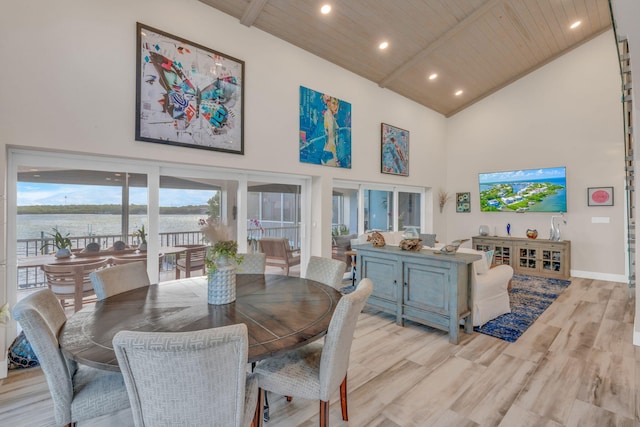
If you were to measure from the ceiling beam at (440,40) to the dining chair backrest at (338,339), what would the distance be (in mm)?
4784

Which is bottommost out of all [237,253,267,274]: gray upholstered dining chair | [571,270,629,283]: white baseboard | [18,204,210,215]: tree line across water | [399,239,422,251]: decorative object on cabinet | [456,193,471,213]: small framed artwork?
[571,270,629,283]: white baseboard

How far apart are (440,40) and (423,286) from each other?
158 inches

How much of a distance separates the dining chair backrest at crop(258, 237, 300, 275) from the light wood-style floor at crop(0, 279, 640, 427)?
1.79 m

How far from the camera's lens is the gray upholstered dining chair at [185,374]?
1.05m

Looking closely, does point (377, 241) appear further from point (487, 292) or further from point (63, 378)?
point (63, 378)

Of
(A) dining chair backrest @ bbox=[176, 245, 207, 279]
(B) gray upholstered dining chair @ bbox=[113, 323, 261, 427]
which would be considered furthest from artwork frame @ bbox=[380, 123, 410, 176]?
(B) gray upholstered dining chair @ bbox=[113, 323, 261, 427]

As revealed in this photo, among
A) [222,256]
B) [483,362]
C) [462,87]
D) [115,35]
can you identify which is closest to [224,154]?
[115,35]

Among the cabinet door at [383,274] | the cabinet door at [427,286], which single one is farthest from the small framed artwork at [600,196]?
the cabinet door at [383,274]

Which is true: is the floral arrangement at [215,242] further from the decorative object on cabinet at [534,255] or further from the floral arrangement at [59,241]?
the decorative object on cabinet at [534,255]

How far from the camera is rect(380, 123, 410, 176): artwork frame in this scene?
5.86 metres

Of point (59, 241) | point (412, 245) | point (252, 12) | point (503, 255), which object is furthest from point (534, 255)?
point (59, 241)

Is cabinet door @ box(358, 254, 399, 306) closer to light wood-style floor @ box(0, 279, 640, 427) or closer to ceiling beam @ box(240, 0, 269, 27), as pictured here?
light wood-style floor @ box(0, 279, 640, 427)

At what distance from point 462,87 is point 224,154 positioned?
18.1 ft

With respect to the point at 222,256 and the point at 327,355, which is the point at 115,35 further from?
the point at 327,355
